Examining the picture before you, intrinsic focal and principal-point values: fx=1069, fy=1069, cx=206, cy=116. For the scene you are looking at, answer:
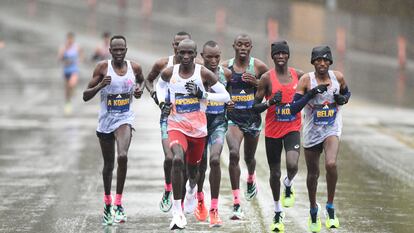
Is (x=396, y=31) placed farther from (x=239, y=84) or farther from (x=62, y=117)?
(x=239, y=84)

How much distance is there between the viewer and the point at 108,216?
12.8 metres

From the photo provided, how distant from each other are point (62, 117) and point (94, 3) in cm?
3067

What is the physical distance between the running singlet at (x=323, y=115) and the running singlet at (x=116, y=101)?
2.25 m

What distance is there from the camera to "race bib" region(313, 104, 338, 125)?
12180 millimetres

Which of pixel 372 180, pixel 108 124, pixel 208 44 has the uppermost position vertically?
pixel 208 44

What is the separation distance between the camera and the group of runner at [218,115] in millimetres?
12156

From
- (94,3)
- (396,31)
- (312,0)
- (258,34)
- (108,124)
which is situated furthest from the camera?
(94,3)

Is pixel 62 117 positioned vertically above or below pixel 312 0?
below

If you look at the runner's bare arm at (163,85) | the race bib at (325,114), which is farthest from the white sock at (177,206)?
the race bib at (325,114)

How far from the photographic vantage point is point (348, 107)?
91.8 feet

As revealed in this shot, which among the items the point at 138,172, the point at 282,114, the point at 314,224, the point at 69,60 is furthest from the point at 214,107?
the point at 69,60

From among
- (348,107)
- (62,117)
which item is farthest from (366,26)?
(62,117)

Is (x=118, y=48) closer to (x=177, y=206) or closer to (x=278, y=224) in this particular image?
(x=177, y=206)

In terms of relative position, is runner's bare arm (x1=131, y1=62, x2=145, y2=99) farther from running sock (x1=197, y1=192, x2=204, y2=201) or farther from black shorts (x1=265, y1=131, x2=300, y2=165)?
black shorts (x1=265, y1=131, x2=300, y2=165)
